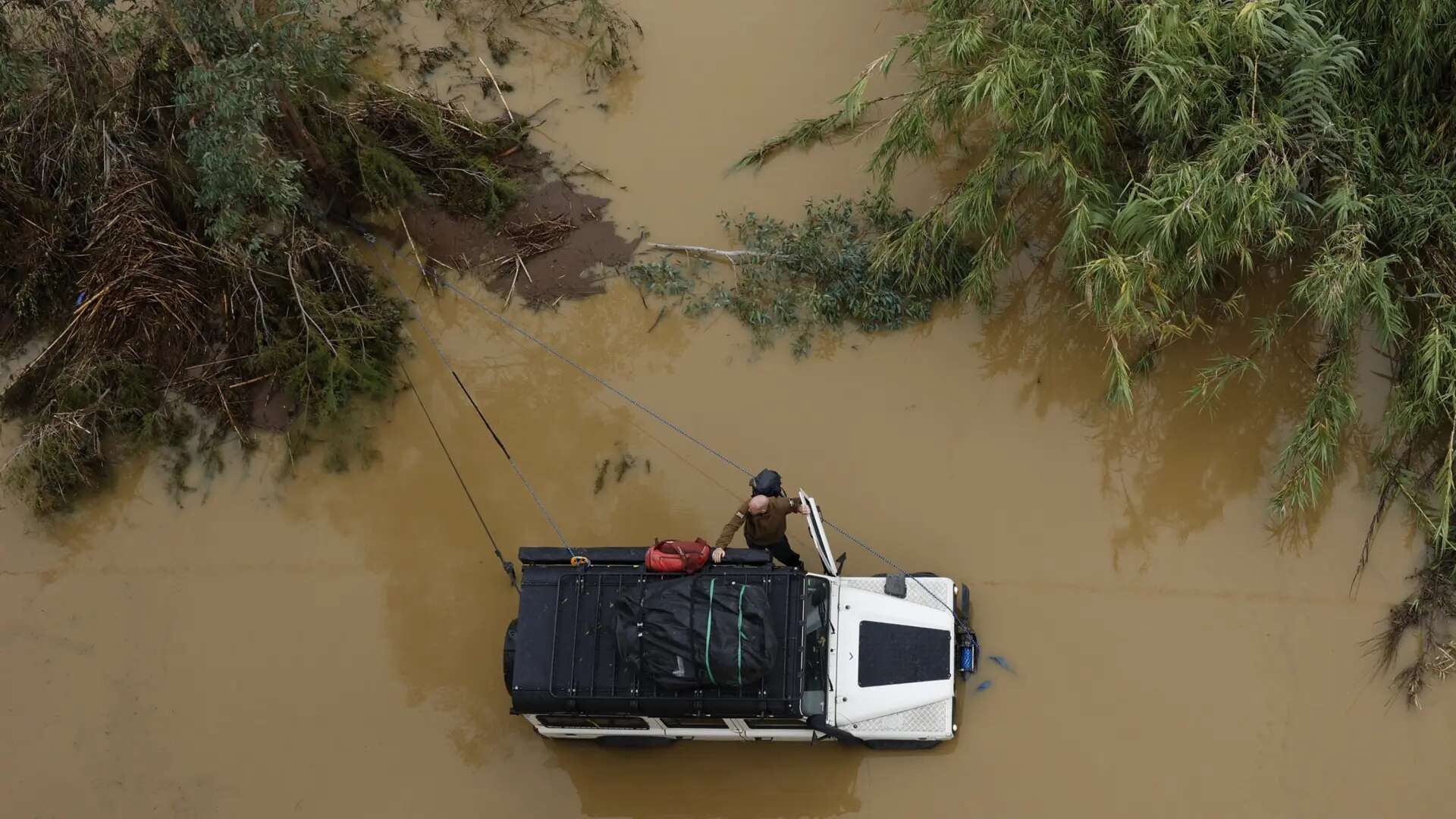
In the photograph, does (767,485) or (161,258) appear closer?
(767,485)

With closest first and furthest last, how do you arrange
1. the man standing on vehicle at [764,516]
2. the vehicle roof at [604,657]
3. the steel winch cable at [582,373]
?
the vehicle roof at [604,657], the man standing on vehicle at [764,516], the steel winch cable at [582,373]

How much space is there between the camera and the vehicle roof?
22.1 ft

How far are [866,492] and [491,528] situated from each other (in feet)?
9.19

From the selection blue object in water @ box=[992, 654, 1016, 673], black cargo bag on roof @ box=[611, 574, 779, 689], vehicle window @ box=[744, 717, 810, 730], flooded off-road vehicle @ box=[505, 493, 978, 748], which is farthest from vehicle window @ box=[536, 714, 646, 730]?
blue object in water @ box=[992, 654, 1016, 673]

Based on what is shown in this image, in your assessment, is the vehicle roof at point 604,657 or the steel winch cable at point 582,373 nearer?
the vehicle roof at point 604,657

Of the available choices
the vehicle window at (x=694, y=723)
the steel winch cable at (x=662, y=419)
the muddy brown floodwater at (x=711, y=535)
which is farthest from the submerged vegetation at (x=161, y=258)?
the vehicle window at (x=694, y=723)

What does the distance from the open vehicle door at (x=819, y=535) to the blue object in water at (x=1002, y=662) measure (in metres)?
1.27

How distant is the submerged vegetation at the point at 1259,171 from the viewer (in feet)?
23.3

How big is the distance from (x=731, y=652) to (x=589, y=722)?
121cm

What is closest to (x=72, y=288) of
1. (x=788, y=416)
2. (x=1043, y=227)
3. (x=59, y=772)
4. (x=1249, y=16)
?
(x=59, y=772)

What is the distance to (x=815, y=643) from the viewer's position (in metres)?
6.97

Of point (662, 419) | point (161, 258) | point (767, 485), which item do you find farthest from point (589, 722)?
point (161, 258)

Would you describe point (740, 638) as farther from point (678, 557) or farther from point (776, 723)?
point (776, 723)

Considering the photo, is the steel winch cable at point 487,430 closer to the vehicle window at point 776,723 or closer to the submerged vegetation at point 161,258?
the submerged vegetation at point 161,258
